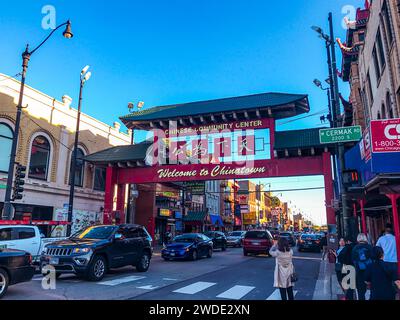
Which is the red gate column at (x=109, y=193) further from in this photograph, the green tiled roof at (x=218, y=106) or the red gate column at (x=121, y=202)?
the green tiled roof at (x=218, y=106)

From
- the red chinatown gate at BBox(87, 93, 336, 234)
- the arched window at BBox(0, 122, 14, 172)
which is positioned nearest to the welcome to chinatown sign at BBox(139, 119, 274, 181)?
the red chinatown gate at BBox(87, 93, 336, 234)

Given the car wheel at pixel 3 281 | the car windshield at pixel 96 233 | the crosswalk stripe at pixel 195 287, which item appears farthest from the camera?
the car windshield at pixel 96 233

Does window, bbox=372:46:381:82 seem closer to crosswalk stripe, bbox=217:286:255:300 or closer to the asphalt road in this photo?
the asphalt road

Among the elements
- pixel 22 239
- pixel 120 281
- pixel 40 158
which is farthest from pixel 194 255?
pixel 40 158

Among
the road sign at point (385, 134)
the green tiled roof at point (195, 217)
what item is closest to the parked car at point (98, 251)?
the road sign at point (385, 134)

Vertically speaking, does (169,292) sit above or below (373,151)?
below

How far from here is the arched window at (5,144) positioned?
20250 millimetres

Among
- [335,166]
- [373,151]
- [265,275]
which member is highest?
[335,166]

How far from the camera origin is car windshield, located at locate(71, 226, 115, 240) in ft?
38.8

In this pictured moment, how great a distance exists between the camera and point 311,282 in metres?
11.5

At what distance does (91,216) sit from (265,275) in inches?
742
